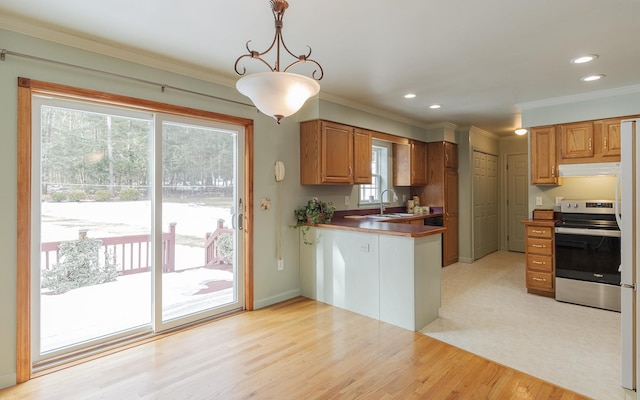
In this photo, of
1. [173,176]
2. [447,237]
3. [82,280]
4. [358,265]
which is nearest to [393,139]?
[447,237]

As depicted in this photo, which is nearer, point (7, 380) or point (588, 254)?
point (7, 380)

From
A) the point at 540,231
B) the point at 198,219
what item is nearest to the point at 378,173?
the point at 540,231

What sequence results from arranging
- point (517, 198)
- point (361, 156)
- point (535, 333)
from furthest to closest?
point (517, 198) → point (361, 156) → point (535, 333)

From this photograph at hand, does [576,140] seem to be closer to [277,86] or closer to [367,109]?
[367,109]

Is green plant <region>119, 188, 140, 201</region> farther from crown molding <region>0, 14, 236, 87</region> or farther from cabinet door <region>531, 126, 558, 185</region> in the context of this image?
cabinet door <region>531, 126, 558, 185</region>

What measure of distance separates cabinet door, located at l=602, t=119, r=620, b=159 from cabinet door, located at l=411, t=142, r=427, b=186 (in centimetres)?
243

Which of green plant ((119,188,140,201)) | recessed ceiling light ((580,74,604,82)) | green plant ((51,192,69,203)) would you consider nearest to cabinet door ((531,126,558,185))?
recessed ceiling light ((580,74,604,82))

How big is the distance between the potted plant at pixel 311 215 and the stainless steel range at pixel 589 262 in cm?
272

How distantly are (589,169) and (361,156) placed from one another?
2691mm

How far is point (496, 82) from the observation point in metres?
3.68

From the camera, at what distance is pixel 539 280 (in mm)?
4234

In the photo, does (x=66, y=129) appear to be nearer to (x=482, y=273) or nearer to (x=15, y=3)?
(x=15, y=3)

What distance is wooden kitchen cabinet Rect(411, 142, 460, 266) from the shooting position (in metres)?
5.86

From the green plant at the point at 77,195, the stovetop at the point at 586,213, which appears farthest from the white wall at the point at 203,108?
the stovetop at the point at 586,213
